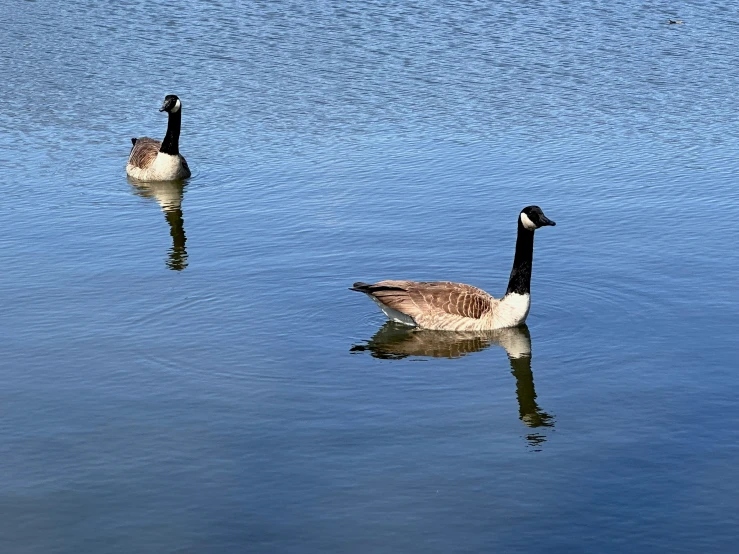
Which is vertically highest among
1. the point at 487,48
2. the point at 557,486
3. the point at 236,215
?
the point at 487,48

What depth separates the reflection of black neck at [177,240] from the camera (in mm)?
20891

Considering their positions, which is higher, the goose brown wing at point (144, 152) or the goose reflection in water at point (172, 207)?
the goose brown wing at point (144, 152)

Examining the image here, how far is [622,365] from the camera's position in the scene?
16.5 metres

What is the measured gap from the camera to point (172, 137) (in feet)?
88.5

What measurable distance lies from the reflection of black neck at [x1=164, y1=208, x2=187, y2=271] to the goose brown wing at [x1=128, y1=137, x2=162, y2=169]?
2.14 m

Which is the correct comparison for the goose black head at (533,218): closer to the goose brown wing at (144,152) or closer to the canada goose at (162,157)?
the canada goose at (162,157)

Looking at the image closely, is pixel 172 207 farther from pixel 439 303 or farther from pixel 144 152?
pixel 439 303

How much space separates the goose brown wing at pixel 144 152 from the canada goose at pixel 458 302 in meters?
9.70

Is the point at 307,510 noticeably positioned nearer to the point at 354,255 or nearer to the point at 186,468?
the point at 186,468

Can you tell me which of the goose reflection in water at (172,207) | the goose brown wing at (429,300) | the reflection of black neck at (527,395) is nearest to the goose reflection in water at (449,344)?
the reflection of black neck at (527,395)

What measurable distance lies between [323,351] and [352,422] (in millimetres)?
2525

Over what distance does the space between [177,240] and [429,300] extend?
19.7 feet

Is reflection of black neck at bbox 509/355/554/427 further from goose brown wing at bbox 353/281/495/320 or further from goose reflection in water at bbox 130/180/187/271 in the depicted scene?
goose reflection in water at bbox 130/180/187/271

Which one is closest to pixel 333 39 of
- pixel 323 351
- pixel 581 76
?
pixel 581 76
